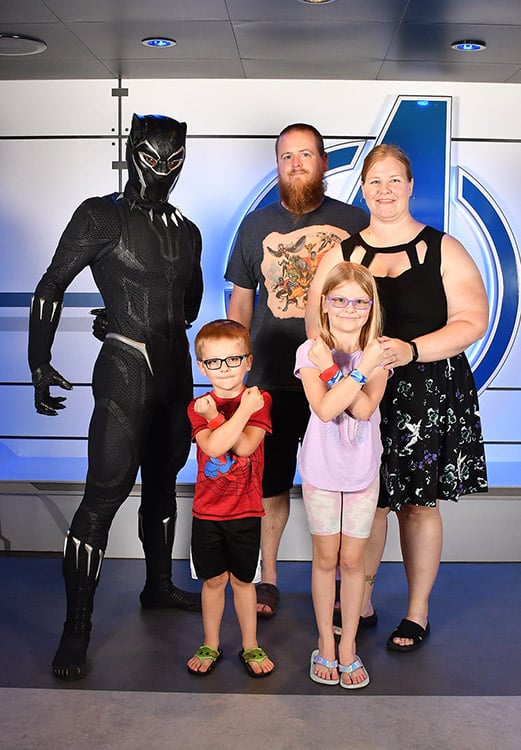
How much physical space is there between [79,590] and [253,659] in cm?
62

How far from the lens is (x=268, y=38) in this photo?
3.86 m

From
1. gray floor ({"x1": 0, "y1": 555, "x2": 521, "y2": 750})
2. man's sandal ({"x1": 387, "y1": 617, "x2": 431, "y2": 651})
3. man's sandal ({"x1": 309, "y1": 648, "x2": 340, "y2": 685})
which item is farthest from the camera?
man's sandal ({"x1": 387, "y1": 617, "x2": 431, "y2": 651})

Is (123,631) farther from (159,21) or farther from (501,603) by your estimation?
(159,21)

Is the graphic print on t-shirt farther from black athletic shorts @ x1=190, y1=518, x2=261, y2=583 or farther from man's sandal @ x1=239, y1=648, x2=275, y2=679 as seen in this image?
man's sandal @ x1=239, y1=648, x2=275, y2=679

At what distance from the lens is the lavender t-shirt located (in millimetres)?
2932

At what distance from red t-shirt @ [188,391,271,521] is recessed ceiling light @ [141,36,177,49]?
5.50 feet

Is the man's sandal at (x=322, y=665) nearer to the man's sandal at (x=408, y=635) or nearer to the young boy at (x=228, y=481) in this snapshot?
the young boy at (x=228, y=481)

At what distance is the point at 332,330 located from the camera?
9.77ft

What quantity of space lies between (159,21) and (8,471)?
2260mm

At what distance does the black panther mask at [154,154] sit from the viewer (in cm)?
321

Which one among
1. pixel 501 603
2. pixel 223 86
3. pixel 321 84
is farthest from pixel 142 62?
pixel 501 603

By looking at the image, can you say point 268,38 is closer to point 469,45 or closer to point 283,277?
point 469,45

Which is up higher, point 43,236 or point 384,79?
point 384,79

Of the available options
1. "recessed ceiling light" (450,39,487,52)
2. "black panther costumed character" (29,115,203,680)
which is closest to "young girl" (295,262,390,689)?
"black panther costumed character" (29,115,203,680)
